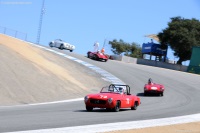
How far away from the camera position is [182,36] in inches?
2990

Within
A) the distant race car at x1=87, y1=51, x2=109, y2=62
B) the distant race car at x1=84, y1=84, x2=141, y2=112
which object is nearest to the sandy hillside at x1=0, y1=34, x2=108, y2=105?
the distant race car at x1=84, y1=84, x2=141, y2=112

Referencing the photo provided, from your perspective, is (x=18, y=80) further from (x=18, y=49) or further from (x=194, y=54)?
(x=194, y=54)

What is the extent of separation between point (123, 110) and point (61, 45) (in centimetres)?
4031

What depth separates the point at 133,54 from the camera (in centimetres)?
11400

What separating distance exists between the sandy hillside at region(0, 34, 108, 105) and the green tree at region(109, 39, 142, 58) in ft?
234

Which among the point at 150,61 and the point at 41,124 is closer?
the point at 41,124

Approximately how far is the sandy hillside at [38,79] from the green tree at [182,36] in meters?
37.2

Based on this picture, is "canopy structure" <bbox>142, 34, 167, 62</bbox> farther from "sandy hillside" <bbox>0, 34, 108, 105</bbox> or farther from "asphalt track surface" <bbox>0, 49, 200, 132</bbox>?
"sandy hillside" <bbox>0, 34, 108, 105</bbox>

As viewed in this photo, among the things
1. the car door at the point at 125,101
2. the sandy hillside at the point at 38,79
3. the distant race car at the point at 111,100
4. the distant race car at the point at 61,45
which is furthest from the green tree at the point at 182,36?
the car door at the point at 125,101

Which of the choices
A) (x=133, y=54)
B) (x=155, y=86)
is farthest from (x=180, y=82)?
(x=133, y=54)

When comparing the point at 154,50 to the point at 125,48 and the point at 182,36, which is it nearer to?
the point at 182,36

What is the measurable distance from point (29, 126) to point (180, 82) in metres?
31.4

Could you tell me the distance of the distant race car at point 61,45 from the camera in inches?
2322

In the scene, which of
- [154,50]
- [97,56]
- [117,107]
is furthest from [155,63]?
[117,107]
